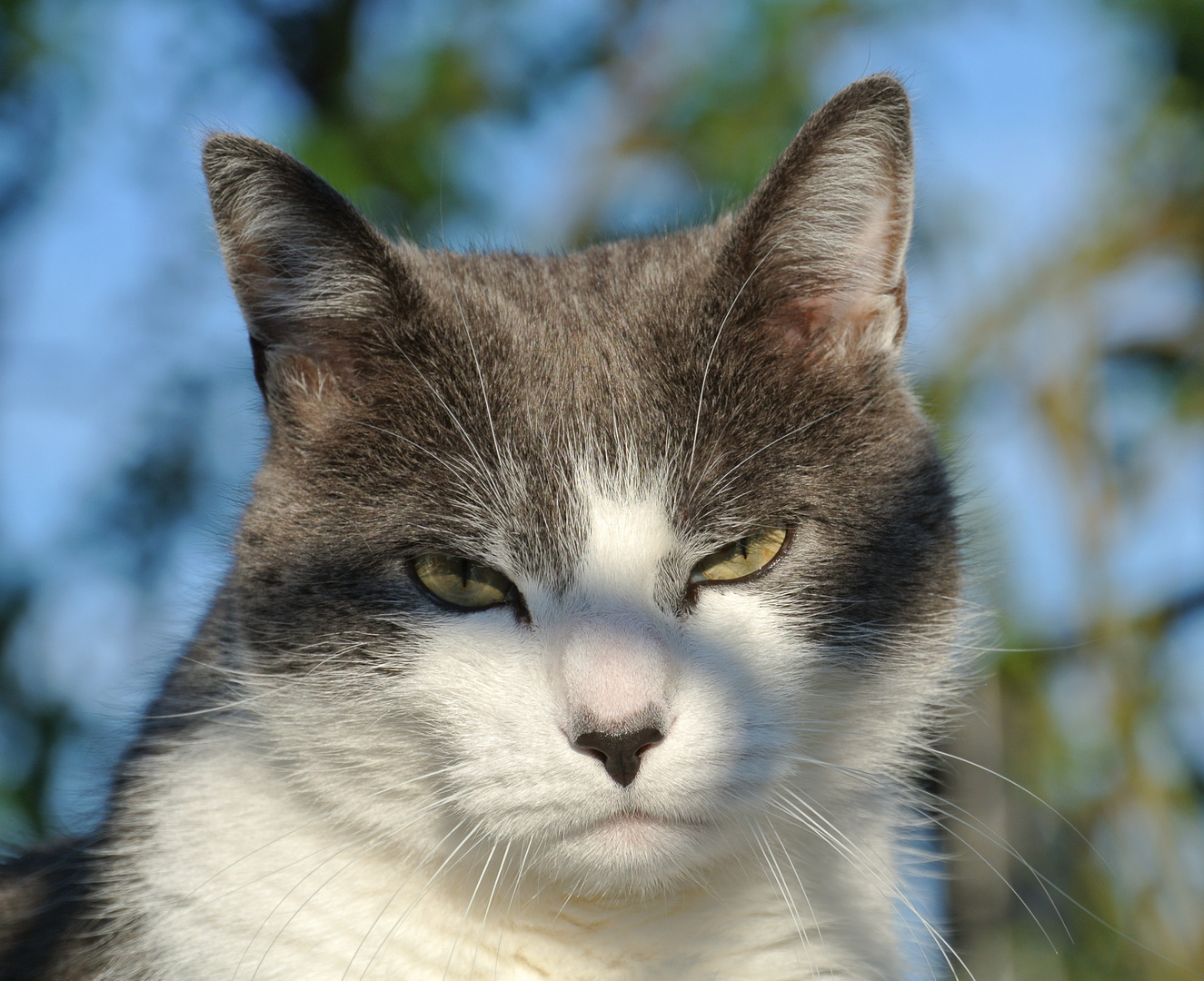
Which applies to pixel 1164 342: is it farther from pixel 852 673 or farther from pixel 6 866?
pixel 6 866

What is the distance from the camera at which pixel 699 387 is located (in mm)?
1952

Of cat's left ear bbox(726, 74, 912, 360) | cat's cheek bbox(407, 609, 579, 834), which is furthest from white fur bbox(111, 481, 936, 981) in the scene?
cat's left ear bbox(726, 74, 912, 360)

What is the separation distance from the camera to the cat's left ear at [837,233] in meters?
1.99

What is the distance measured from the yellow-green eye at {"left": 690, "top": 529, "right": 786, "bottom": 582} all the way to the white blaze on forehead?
106 millimetres

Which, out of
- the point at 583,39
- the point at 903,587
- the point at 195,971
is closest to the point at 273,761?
the point at 195,971

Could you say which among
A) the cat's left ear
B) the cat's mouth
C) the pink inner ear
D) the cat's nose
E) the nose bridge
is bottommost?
the cat's mouth

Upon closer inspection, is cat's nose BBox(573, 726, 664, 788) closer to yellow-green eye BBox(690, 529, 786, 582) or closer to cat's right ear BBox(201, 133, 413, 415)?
yellow-green eye BBox(690, 529, 786, 582)

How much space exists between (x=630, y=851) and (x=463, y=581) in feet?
1.71

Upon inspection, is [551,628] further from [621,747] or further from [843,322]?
[843,322]

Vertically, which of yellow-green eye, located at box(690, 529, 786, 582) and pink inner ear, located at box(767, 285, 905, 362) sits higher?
pink inner ear, located at box(767, 285, 905, 362)

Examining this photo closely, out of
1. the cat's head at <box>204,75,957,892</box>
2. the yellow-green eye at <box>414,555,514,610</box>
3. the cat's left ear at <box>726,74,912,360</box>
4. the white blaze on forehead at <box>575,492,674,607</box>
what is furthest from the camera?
the cat's left ear at <box>726,74,912,360</box>

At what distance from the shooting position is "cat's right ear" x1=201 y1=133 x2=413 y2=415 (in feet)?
6.27

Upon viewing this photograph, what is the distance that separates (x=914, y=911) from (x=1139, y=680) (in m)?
2.38

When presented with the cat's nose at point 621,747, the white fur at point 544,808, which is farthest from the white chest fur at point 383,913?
the cat's nose at point 621,747
